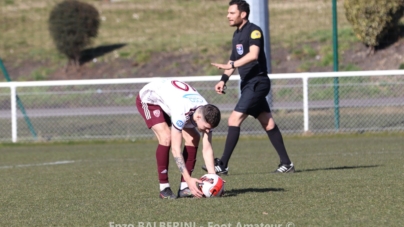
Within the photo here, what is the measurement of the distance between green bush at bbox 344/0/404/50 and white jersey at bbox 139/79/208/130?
15155 mm

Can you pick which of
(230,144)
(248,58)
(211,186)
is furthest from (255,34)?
(211,186)

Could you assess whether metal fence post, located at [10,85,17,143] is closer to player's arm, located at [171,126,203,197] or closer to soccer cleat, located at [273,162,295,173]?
soccer cleat, located at [273,162,295,173]

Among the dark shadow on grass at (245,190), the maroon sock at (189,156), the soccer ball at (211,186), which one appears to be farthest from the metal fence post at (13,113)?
the soccer ball at (211,186)

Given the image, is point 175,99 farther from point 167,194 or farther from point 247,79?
point 247,79

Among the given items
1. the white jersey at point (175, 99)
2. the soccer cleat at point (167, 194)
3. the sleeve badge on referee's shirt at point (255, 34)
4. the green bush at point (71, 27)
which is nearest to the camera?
the white jersey at point (175, 99)

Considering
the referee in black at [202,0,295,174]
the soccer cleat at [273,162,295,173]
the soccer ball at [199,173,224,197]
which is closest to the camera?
the soccer ball at [199,173,224,197]

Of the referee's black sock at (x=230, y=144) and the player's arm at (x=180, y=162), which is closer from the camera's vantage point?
the player's arm at (x=180, y=162)

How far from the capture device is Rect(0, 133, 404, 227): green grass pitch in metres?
5.79

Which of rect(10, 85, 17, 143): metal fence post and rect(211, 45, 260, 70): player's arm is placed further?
rect(10, 85, 17, 143): metal fence post

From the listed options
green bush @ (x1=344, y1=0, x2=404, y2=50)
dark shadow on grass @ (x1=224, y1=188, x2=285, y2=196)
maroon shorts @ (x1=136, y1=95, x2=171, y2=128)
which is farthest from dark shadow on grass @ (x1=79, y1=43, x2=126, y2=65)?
maroon shorts @ (x1=136, y1=95, x2=171, y2=128)

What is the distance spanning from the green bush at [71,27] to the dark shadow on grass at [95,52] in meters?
0.46

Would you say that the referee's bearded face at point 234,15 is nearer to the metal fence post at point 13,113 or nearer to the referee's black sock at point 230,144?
the referee's black sock at point 230,144

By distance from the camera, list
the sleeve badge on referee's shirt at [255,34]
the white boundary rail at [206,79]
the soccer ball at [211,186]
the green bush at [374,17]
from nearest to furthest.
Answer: the soccer ball at [211,186] < the sleeve badge on referee's shirt at [255,34] < the white boundary rail at [206,79] < the green bush at [374,17]

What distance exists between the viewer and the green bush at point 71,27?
2659cm
